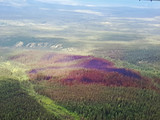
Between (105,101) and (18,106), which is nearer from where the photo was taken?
(18,106)

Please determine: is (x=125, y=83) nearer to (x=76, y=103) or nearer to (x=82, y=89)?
(x=82, y=89)

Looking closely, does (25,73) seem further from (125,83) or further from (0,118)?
(0,118)

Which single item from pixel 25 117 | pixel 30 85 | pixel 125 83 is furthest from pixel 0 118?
pixel 125 83

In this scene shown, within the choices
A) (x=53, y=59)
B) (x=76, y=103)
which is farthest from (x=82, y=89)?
(x=53, y=59)

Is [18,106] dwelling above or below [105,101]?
above

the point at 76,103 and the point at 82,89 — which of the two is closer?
the point at 76,103

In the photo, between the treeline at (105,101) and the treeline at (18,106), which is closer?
the treeline at (18,106)

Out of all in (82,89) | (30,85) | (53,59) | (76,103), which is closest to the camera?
(76,103)

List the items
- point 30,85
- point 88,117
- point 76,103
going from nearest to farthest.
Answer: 1. point 88,117
2. point 76,103
3. point 30,85

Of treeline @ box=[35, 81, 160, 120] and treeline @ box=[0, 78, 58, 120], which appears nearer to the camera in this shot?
treeline @ box=[0, 78, 58, 120]
